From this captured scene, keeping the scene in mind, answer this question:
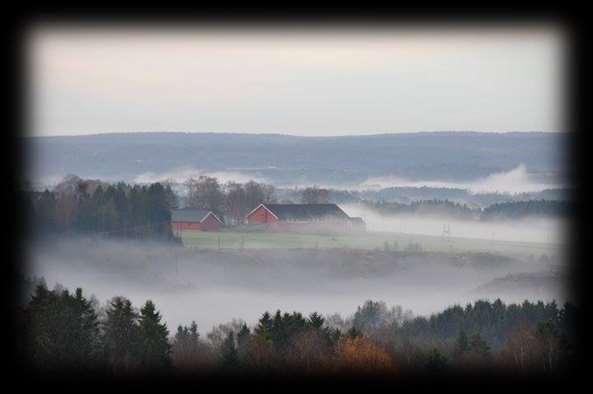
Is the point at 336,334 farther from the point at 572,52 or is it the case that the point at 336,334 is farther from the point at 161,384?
the point at 572,52

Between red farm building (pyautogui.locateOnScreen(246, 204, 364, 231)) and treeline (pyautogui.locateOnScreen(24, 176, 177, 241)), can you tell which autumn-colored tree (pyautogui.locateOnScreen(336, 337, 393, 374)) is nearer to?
red farm building (pyautogui.locateOnScreen(246, 204, 364, 231))

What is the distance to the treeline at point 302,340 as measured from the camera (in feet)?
19.3

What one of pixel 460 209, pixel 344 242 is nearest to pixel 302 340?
pixel 344 242

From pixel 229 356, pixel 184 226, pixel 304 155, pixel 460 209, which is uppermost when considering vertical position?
pixel 304 155

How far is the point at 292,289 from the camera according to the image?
6.53 m

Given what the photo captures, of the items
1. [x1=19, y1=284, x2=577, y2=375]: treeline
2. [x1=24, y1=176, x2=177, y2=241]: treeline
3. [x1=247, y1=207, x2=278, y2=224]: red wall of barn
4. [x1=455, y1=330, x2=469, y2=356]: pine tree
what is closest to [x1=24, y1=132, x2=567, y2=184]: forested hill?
[x1=24, y1=176, x2=177, y2=241]: treeline

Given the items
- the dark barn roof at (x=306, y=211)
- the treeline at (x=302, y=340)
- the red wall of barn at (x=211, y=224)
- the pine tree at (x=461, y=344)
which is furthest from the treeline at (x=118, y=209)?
the pine tree at (x=461, y=344)

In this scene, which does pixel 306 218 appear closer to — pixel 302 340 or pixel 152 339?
pixel 302 340

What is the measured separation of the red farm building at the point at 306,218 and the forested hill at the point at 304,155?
0.22m

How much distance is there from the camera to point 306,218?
6.78m

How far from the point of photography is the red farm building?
669 cm

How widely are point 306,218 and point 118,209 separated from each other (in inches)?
A: 51.5

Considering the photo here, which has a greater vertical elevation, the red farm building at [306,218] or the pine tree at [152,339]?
the red farm building at [306,218]

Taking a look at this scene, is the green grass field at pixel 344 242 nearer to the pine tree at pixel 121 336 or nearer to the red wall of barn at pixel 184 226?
the red wall of barn at pixel 184 226
